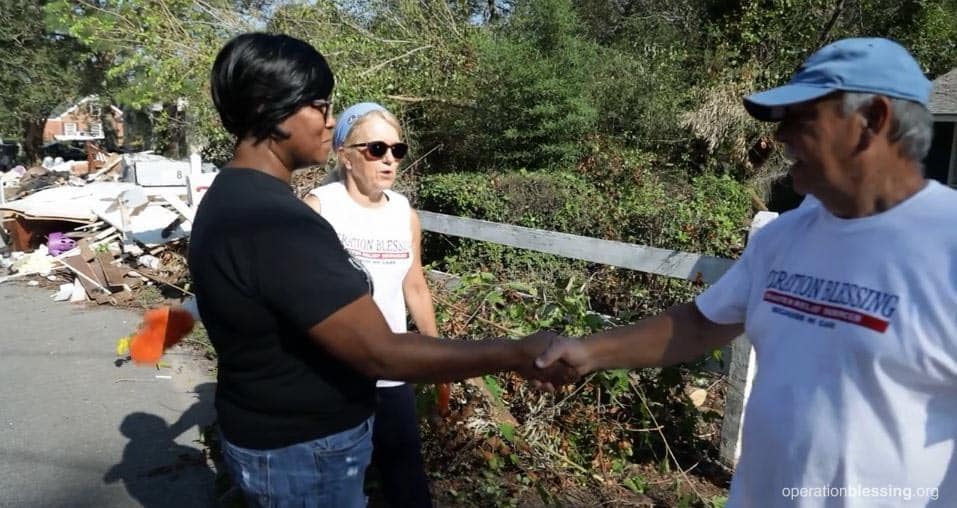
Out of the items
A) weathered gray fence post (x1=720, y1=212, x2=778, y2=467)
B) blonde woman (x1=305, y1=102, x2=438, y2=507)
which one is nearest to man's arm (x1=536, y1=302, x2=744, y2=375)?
blonde woman (x1=305, y1=102, x2=438, y2=507)

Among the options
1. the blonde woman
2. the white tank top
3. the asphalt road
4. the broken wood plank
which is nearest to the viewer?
the blonde woman

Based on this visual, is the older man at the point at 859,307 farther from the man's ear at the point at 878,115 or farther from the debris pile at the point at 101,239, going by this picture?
the debris pile at the point at 101,239

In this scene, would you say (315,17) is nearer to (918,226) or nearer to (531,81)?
(531,81)

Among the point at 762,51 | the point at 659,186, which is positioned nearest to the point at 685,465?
the point at 659,186

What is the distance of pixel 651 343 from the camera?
6.79ft

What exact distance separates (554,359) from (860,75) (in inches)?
43.1

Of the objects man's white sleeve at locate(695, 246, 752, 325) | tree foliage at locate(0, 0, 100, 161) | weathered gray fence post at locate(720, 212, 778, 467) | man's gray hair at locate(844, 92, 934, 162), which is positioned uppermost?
man's gray hair at locate(844, 92, 934, 162)

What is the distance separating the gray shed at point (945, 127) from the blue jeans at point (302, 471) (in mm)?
17071

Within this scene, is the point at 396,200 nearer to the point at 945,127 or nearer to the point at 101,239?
the point at 101,239

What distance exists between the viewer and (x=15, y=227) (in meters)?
11.4

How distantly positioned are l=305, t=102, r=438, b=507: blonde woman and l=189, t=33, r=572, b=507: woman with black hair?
869 mm

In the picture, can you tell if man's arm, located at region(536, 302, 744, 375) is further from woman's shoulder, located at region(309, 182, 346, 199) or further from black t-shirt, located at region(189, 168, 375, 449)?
woman's shoulder, located at region(309, 182, 346, 199)

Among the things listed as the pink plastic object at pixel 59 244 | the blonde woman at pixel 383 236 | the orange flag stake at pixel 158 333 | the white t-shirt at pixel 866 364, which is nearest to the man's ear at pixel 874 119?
the white t-shirt at pixel 866 364

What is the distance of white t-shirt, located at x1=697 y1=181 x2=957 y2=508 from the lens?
146 centimetres
